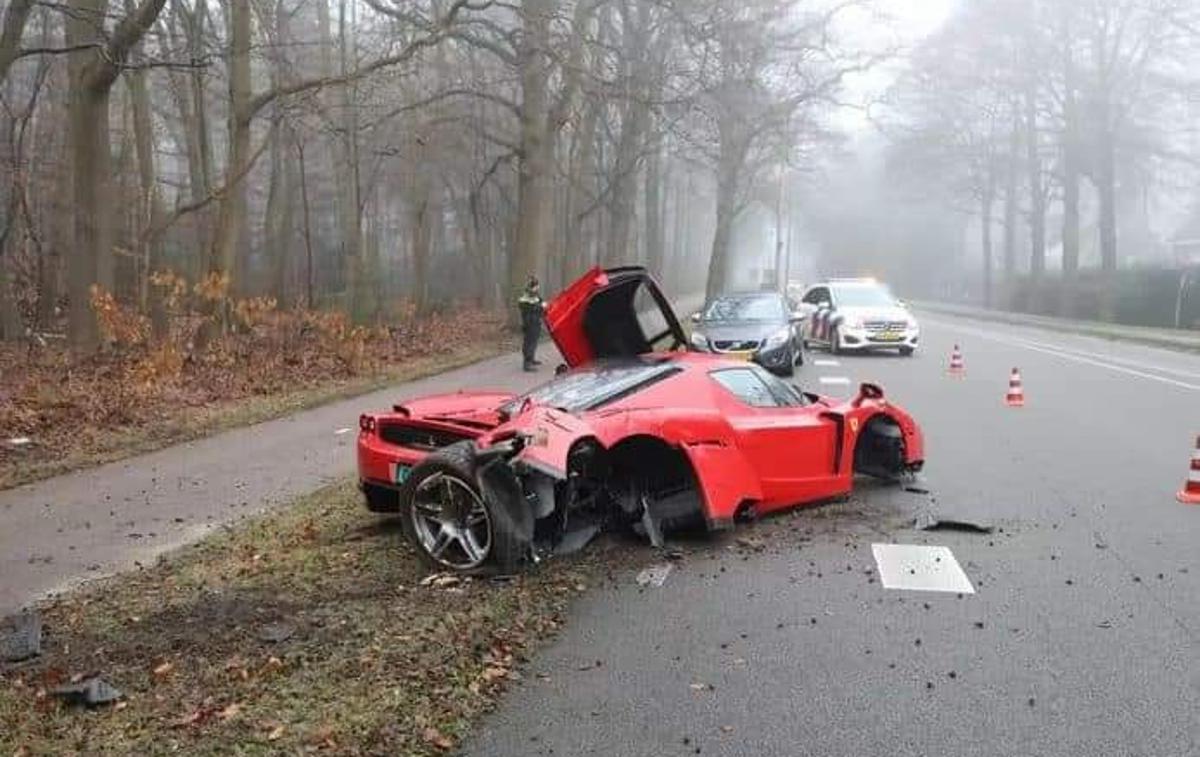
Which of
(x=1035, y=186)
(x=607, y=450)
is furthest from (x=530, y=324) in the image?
(x=1035, y=186)

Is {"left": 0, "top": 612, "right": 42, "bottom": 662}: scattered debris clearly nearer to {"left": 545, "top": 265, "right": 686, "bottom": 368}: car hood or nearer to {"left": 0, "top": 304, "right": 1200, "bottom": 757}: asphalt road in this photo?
{"left": 0, "top": 304, "right": 1200, "bottom": 757}: asphalt road

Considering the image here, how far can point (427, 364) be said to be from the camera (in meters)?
20.5

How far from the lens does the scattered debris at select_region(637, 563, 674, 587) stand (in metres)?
6.42

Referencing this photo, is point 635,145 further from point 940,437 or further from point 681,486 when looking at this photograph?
point 681,486

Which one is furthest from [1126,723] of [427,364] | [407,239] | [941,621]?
[407,239]

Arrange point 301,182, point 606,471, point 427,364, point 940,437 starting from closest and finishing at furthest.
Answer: point 606,471, point 940,437, point 427,364, point 301,182

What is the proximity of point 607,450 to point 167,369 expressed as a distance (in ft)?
33.4

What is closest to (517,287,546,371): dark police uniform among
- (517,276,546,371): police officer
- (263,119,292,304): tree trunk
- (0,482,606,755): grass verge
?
(517,276,546,371): police officer

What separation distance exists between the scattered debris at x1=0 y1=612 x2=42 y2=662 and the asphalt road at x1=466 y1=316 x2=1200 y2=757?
7.49ft

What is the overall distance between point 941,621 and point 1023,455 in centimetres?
577

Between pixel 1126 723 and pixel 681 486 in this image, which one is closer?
pixel 1126 723

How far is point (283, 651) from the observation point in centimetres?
511

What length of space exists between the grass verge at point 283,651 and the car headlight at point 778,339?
499 inches

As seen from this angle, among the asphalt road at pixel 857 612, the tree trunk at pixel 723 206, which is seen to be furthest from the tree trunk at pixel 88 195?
the tree trunk at pixel 723 206
